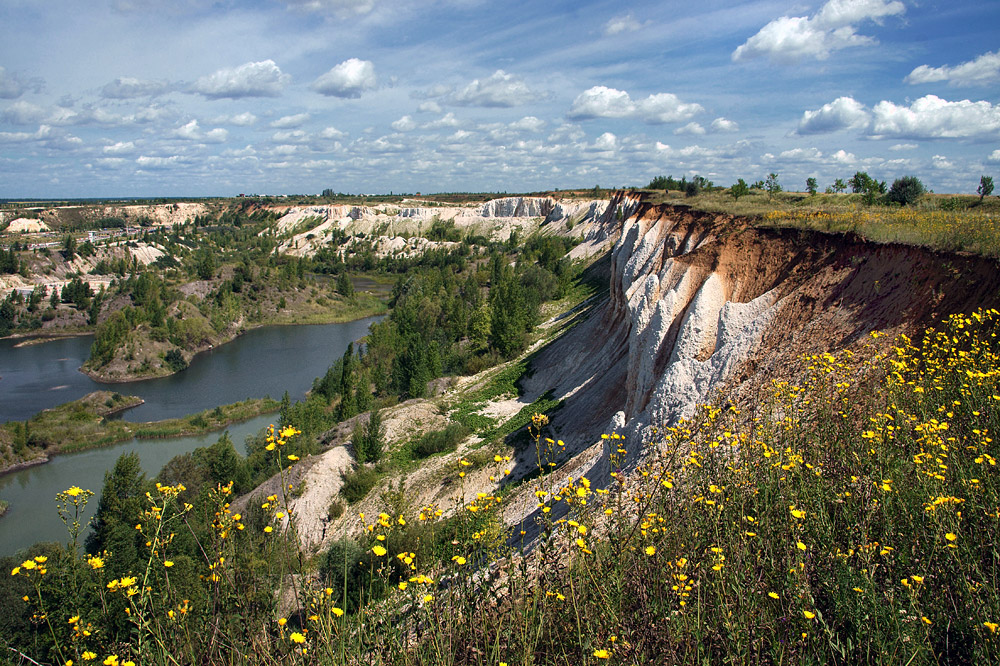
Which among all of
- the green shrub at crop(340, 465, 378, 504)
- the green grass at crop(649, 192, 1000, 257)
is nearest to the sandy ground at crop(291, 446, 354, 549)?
the green shrub at crop(340, 465, 378, 504)

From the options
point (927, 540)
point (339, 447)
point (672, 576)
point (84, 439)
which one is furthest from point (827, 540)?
point (84, 439)

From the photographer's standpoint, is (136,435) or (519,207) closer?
(136,435)

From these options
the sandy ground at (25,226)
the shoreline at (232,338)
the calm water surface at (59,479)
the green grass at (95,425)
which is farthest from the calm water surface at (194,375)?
the sandy ground at (25,226)

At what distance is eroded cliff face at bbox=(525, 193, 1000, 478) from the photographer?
10.5m

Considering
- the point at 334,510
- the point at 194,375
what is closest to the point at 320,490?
the point at 334,510

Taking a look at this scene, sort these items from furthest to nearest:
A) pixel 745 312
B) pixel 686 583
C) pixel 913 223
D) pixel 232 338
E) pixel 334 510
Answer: pixel 232 338, pixel 334 510, pixel 745 312, pixel 913 223, pixel 686 583

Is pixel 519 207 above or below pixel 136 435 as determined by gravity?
above

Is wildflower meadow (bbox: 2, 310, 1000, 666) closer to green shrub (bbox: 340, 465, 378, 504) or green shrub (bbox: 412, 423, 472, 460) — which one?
green shrub (bbox: 340, 465, 378, 504)

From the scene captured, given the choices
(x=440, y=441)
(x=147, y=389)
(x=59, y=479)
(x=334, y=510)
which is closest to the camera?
(x=334, y=510)

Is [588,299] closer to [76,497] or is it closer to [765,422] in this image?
[765,422]

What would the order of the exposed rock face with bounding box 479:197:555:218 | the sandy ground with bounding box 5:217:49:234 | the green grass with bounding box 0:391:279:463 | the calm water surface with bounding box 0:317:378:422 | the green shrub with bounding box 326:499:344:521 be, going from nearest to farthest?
the green shrub with bounding box 326:499:344:521 < the green grass with bounding box 0:391:279:463 < the calm water surface with bounding box 0:317:378:422 < the exposed rock face with bounding box 479:197:555:218 < the sandy ground with bounding box 5:217:49:234

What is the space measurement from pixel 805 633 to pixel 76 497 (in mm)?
4284

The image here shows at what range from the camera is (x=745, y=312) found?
546 inches

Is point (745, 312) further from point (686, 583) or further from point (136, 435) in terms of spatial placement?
point (136, 435)
